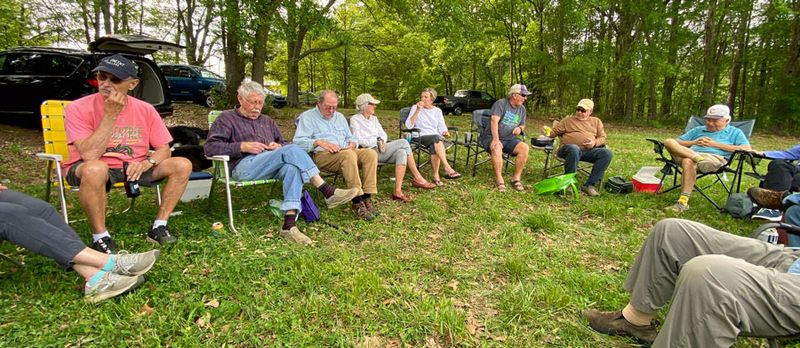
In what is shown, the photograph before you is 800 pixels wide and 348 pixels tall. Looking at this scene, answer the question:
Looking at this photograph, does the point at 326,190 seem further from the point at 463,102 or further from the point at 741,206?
the point at 463,102

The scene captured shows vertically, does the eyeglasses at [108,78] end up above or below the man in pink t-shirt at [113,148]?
above

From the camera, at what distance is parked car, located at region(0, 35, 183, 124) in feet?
18.6

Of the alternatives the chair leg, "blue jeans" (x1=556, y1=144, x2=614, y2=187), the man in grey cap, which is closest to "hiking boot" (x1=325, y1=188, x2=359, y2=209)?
the chair leg

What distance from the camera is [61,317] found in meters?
1.86

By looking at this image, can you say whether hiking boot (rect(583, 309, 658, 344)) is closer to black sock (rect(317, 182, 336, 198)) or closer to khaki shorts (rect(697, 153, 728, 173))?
black sock (rect(317, 182, 336, 198))

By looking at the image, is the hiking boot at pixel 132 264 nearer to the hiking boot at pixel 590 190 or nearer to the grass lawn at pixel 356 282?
the grass lawn at pixel 356 282

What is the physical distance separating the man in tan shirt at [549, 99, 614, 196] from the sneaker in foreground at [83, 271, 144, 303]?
414cm

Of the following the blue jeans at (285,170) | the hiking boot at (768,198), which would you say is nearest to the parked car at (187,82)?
the blue jeans at (285,170)

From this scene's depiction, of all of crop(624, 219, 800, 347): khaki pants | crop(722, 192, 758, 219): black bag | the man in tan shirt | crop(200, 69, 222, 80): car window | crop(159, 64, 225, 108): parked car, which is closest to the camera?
crop(624, 219, 800, 347): khaki pants

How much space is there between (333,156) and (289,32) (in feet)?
11.2

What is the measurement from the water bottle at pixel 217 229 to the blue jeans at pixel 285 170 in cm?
37

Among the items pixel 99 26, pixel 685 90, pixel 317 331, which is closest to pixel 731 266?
pixel 317 331

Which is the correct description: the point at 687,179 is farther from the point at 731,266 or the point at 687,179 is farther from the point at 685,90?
the point at 685,90

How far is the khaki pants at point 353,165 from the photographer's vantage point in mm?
3320
